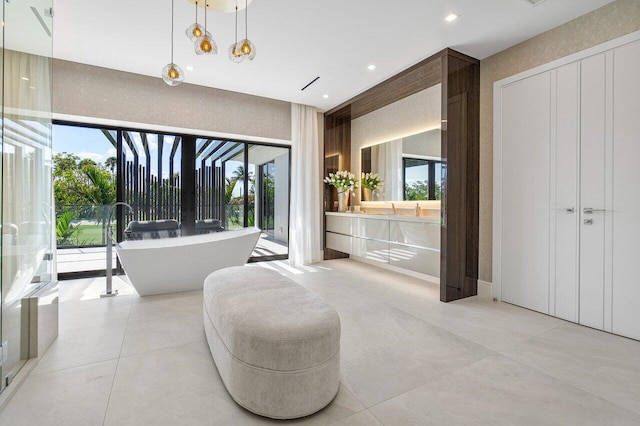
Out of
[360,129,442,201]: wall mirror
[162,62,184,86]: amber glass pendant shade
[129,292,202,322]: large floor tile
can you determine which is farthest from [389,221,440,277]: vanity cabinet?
[162,62,184,86]: amber glass pendant shade

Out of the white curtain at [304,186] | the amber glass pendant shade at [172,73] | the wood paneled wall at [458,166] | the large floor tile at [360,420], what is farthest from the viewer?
the white curtain at [304,186]

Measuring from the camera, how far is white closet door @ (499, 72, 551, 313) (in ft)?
8.98

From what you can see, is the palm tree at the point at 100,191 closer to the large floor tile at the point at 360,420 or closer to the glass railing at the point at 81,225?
the glass railing at the point at 81,225

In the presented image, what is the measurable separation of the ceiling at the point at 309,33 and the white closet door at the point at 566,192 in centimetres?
63

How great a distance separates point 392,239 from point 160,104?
11.5 ft

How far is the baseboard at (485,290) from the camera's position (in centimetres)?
318

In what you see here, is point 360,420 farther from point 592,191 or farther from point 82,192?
point 82,192

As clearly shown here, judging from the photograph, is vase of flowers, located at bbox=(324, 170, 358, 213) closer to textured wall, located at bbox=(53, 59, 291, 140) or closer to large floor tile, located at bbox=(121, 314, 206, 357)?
textured wall, located at bbox=(53, 59, 291, 140)

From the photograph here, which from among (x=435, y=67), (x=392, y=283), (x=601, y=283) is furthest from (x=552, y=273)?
(x=435, y=67)

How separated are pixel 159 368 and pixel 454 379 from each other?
68.0 inches

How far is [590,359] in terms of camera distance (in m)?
1.93

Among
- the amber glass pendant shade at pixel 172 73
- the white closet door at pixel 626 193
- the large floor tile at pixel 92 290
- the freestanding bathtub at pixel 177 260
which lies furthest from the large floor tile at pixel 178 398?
the white closet door at pixel 626 193

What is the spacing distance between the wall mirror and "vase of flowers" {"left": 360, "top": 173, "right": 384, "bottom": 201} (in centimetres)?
2

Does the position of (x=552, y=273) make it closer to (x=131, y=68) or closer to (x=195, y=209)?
(x=195, y=209)
